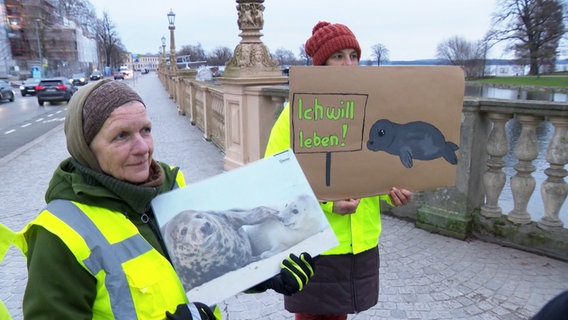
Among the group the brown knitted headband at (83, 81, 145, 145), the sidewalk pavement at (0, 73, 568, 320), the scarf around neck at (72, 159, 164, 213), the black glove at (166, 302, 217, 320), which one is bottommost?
the sidewalk pavement at (0, 73, 568, 320)

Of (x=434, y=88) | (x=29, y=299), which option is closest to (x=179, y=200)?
(x=29, y=299)

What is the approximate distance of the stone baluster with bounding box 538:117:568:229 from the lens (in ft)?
12.7

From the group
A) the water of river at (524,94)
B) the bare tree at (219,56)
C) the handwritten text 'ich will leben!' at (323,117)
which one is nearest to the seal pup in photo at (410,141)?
the handwritten text 'ich will leben!' at (323,117)

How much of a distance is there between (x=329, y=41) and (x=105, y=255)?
149cm

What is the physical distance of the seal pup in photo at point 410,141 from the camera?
6.92 feet

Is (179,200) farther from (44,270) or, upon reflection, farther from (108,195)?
(44,270)

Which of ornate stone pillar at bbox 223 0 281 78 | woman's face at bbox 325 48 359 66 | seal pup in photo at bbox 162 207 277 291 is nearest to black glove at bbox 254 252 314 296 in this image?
seal pup in photo at bbox 162 207 277 291

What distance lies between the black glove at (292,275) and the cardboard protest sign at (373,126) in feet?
1.54

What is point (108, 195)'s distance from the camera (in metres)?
1.45

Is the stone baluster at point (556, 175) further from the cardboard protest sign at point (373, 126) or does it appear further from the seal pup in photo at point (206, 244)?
the seal pup in photo at point (206, 244)

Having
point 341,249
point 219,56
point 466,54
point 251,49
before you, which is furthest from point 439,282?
point 219,56

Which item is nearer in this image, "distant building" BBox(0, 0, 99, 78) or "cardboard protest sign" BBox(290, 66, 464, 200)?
"cardboard protest sign" BBox(290, 66, 464, 200)

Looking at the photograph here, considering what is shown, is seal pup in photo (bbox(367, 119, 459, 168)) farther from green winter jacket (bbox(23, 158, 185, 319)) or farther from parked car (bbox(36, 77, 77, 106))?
parked car (bbox(36, 77, 77, 106))

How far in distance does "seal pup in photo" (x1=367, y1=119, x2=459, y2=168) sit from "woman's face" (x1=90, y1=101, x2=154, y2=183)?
1.07 m
